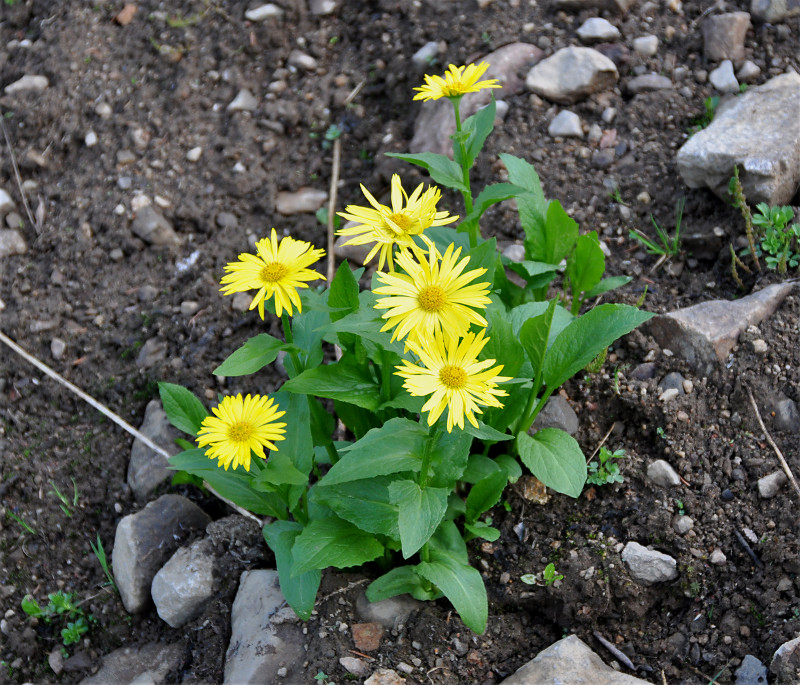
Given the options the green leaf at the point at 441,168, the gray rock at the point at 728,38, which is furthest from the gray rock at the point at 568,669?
the gray rock at the point at 728,38

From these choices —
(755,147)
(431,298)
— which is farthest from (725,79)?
(431,298)

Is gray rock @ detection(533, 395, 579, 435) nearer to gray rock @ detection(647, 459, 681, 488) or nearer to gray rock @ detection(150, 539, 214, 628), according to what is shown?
gray rock @ detection(647, 459, 681, 488)

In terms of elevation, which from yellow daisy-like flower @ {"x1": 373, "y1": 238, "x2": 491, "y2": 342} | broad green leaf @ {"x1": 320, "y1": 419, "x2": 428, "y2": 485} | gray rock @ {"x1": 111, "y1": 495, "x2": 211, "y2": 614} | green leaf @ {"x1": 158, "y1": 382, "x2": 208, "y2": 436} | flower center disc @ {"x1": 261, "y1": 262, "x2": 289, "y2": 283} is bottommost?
gray rock @ {"x1": 111, "y1": 495, "x2": 211, "y2": 614}

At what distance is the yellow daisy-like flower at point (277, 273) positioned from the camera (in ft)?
7.73

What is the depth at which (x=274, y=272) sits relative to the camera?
2385 millimetres

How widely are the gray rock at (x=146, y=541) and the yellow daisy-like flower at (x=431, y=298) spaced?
1.49 m

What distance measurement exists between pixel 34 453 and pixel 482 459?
208cm

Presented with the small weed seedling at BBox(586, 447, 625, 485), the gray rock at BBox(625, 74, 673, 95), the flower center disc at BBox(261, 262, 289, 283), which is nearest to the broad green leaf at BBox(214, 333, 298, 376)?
the flower center disc at BBox(261, 262, 289, 283)

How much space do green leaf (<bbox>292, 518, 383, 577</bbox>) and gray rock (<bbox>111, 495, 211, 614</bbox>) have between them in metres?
0.78

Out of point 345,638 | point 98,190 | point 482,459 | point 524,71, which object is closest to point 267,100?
point 98,190

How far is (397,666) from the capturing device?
255 cm

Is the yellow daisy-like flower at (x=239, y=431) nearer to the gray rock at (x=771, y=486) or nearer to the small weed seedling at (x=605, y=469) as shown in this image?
the small weed seedling at (x=605, y=469)

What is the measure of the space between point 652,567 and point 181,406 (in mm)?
1814

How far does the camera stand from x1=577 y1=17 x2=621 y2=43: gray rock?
4316 mm
